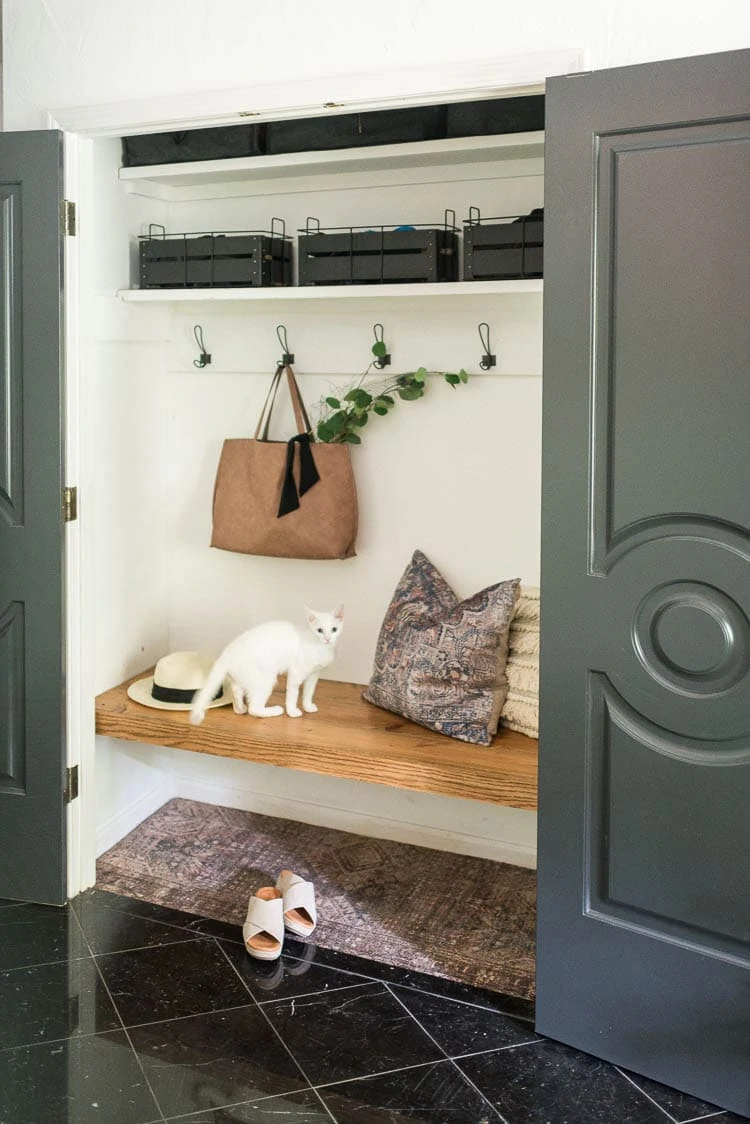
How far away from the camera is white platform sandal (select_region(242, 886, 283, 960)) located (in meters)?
2.92

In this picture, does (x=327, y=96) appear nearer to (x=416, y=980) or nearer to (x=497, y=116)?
(x=497, y=116)

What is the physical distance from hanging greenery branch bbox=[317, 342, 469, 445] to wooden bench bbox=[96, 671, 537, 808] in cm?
80

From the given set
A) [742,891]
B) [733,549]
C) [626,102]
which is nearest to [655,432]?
[733,549]

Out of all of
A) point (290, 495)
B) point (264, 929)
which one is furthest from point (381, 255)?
point (264, 929)

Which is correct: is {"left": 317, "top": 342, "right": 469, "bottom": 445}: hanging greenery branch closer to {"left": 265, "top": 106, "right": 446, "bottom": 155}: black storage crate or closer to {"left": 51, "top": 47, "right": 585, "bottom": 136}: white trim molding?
{"left": 265, "top": 106, "right": 446, "bottom": 155}: black storage crate

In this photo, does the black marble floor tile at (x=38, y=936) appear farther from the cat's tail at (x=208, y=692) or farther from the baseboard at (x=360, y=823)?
the baseboard at (x=360, y=823)

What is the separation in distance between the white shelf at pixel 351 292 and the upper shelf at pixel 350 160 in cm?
34

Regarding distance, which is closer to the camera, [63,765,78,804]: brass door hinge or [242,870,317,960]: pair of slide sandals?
[242,870,317,960]: pair of slide sandals

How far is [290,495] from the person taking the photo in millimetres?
3410

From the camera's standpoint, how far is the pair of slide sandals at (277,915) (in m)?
2.94

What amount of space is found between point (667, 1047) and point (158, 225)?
2.76 meters

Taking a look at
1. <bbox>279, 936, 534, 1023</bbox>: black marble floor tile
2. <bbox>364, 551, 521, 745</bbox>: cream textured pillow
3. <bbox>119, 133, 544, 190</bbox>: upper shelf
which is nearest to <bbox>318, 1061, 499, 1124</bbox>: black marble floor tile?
<bbox>279, 936, 534, 1023</bbox>: black marble floor tile

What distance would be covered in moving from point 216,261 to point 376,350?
0.54 metres

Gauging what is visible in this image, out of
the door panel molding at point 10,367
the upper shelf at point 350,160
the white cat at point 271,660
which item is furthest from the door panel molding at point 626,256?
the door panel molding at point 10,367
